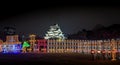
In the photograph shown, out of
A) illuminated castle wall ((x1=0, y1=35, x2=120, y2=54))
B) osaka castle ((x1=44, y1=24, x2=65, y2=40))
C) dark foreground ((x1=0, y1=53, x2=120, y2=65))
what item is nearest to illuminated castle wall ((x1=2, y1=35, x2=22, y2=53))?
illuminated castle wall ((x1=0, y1=35, x2=120, y2=54))

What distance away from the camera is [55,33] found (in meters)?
119

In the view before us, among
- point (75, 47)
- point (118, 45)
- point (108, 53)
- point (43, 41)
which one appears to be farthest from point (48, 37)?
point (108, 53)

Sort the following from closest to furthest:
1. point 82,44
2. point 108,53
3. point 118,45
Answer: point 108,53 < point 118,45 < point 82,44

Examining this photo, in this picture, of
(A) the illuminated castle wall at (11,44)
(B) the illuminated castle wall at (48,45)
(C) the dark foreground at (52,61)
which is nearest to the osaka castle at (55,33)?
(B) the illuminated castle wall at (48,45)

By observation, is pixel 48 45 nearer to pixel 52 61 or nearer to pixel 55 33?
pixel 55 33

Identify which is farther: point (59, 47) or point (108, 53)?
point (59, 47)

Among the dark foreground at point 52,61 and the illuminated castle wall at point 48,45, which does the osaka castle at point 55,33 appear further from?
the dark foreground at point 52,61

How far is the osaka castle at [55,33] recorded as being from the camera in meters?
118

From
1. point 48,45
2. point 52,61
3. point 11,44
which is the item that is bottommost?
point 48,45

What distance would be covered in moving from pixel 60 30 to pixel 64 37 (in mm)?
2958

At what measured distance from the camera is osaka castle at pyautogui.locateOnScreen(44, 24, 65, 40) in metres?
118

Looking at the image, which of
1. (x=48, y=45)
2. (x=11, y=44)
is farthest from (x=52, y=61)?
(x=11, y=44)

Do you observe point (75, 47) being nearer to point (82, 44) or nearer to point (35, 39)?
point (82, 44)

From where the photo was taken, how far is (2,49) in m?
115
